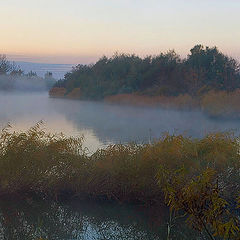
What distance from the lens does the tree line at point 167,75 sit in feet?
109

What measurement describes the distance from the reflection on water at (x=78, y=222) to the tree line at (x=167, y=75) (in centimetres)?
2426

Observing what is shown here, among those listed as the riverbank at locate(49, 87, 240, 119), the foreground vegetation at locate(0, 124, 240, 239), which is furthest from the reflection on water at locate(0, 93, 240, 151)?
the foreground vegetation at locate(0, 124, 240, 239)

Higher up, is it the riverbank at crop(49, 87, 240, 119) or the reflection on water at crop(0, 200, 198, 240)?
the reflection on water at crop(0, 200, 198, 240)

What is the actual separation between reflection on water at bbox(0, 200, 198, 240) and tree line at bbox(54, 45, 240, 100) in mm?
24263

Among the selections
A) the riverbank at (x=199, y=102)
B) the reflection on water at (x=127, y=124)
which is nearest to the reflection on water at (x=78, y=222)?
the reflection on water at (x=127, y=124)

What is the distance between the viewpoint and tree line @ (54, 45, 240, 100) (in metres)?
33.3

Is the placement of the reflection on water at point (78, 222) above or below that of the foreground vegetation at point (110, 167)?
below

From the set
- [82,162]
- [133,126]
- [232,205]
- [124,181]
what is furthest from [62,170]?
[133,126]

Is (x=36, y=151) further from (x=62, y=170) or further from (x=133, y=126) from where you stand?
(x=133, y=126)

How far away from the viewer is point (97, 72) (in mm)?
46156

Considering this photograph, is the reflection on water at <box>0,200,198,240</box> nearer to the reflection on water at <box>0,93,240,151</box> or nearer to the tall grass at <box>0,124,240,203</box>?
the tall grass at <box>0,124,240,203</box>

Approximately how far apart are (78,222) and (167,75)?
29182 mm

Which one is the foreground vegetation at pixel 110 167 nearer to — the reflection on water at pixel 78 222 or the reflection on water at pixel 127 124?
the reflection on water at pixel 78 222

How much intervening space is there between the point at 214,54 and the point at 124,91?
8.83 meters
